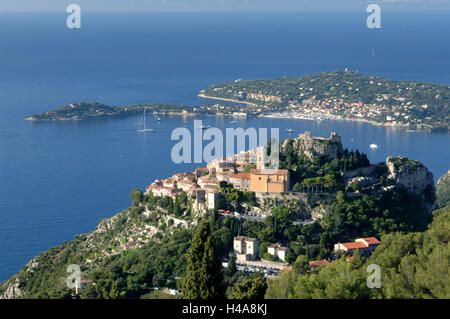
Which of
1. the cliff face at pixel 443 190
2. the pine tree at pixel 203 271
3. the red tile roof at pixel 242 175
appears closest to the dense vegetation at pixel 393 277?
the pine tree at pixel 203 271

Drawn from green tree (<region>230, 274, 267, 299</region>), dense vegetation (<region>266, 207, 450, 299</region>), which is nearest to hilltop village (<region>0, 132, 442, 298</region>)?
dense vegetation (<region>266, 207, 450, 299</region>)

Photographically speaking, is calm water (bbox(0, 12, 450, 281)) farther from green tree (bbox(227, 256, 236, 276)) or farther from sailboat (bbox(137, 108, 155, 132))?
green tree (bbox(227, 256, 236, 276))

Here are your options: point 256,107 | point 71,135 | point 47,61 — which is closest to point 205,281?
point 71,135

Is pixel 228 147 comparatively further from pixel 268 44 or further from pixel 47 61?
pixel 268 44

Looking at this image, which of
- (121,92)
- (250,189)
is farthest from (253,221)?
(121,92)

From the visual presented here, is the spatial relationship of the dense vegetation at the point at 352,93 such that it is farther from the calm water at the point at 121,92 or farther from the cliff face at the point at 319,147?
the cliff face at the point at 319,147

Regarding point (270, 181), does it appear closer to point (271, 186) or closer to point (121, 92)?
point (271, 186)
